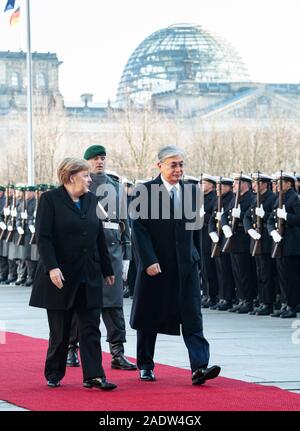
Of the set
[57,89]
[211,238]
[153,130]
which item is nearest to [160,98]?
[57,89]

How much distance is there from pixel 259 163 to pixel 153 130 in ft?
23.4

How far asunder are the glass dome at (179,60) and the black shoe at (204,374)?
11445cm

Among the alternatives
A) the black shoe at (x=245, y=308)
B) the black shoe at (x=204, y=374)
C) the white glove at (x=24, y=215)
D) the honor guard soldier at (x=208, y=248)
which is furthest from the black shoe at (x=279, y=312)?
the white glove at (x=24, y=215)

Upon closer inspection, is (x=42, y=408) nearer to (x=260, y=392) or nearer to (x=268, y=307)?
(x=260, y=392)

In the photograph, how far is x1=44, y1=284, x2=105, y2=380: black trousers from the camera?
10.1m

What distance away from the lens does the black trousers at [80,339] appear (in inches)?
396

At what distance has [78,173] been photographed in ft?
33.7

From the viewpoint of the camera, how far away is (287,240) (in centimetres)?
1670

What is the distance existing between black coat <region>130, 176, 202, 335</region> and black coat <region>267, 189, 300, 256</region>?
582 cm

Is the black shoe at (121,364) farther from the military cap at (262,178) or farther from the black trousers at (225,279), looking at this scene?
the black trousers at (225,279)

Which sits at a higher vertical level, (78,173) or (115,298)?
(78,173)

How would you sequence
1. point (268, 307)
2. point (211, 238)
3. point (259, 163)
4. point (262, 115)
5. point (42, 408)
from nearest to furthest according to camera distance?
point (42, 408), point (268, 307), point (211, 238), point (259, 163), point (262, 115)

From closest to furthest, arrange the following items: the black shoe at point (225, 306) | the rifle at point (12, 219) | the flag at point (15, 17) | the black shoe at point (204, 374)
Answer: the black shoe at point (204, 374)
the black shoe at point (225, 306)
the rifle at point (12, 219)
the flag at point (15, 17)

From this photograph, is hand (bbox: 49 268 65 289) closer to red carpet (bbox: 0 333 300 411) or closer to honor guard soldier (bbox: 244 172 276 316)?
red carpet (bbox: 0 333 300 411)
